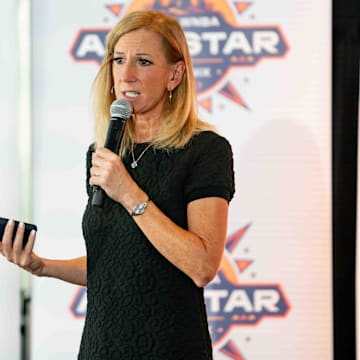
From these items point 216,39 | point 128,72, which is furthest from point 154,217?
point 216,39

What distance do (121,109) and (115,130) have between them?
0.06 m

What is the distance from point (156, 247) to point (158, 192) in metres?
0.15

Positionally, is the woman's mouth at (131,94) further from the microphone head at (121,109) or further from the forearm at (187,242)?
the forearm at (187,242)

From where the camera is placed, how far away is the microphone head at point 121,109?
5.02ft

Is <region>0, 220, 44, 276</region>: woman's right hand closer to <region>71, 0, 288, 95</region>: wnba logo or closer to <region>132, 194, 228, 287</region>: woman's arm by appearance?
<region>132, 194, 228, 287</region>: woman's arm

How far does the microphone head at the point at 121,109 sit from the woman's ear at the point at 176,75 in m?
0.16

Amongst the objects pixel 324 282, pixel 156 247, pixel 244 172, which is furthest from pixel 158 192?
pixel 324 282

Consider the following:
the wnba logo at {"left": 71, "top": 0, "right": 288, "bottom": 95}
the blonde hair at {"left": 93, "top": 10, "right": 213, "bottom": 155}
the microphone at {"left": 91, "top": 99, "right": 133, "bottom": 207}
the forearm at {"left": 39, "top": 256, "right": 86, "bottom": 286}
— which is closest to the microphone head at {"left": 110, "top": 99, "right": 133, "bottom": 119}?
the microphone at {"left": 91, "top": 99, "right": 133, "bottom": 207}

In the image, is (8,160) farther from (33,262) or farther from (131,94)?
(131,94)

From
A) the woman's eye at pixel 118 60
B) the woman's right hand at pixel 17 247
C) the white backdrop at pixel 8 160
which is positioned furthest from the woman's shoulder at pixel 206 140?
the white backdrop at pixel 8 160

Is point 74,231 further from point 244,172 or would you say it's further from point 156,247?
point 156,247

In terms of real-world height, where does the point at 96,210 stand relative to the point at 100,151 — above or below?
below

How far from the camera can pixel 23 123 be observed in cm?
305

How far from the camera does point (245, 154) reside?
9.89 feet
